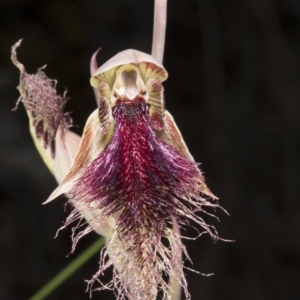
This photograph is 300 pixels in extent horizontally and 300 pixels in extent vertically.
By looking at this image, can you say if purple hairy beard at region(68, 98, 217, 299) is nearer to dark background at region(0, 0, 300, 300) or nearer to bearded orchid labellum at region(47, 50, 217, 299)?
bearded orchid labellum at region(47, 50, 217, 299)

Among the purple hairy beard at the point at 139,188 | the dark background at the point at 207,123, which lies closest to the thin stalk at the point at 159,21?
the purple hairy beard at the point at 139,188

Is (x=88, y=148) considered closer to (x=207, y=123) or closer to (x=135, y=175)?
Answer: (x=135, y=175)

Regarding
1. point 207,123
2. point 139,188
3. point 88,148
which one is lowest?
point 139,188

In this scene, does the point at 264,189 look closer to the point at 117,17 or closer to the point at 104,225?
the point at 117,17

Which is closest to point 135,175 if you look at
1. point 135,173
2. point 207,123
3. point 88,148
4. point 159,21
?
point 135,173

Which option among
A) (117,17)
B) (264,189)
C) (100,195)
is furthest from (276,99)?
(100,195)

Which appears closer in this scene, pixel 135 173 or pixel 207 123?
pixel 135 173
